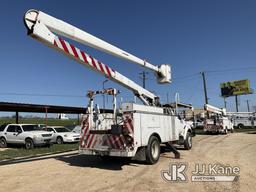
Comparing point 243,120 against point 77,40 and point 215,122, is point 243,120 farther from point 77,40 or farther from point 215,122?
point 77,40

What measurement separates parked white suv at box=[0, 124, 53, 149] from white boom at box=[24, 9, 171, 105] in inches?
378

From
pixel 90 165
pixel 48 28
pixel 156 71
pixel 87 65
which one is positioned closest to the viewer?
pixel 48 28

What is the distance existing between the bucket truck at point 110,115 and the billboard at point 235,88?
70.8 metres

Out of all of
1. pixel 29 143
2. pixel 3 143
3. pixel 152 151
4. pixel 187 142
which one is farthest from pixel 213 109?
pixel 152 151

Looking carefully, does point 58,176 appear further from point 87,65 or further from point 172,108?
point 172,108

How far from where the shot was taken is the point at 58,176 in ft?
28.5

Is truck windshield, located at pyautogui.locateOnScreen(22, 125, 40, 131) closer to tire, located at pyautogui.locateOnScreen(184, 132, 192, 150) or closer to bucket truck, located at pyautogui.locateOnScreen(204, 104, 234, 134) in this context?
tire, located at pyautogui.locateOnScreen(184, 132, 192, 150)

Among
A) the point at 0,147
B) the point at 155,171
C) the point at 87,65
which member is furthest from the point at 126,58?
the point at 0,147

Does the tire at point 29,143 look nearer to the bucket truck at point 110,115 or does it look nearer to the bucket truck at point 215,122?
the bucket truck at point 110,115

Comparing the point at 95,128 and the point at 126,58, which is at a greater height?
the point at 126,58

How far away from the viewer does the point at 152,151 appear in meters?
10.7

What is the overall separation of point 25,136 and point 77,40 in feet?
40.2

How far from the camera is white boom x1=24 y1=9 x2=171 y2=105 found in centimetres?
775

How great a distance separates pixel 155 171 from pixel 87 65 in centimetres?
423
